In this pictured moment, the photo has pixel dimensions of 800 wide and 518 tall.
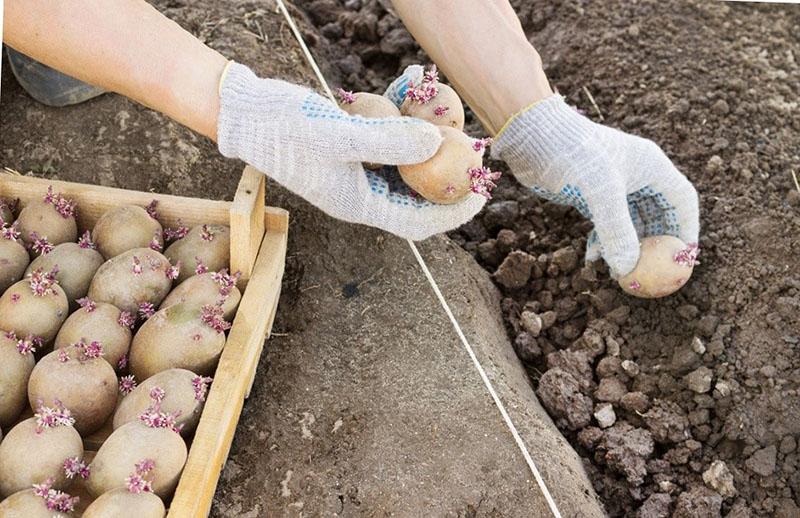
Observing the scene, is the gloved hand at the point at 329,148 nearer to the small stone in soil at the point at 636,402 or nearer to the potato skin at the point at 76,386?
the potato skin at the point at 76,386

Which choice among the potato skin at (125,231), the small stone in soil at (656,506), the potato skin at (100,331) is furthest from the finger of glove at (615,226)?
the potato skin at (100,331)

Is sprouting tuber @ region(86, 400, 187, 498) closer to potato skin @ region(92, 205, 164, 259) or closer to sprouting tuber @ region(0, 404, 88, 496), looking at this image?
sprouting tuber @ region(0, 404, 88, 496)

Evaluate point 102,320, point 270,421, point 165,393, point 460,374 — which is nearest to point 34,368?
point 102,320

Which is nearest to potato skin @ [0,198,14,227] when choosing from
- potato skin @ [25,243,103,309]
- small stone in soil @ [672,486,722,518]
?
potato skin @ [25,243,103,309]

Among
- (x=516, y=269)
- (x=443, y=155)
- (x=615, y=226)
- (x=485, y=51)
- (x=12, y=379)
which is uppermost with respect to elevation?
(x=443, y=155)

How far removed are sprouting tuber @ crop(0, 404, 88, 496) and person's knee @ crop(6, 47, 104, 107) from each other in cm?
123

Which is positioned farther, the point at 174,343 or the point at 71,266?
the point at 71,266

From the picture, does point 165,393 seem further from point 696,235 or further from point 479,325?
point 696,235

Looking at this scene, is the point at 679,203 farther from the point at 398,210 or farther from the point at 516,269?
the point at 398,210

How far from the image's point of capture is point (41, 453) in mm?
1519

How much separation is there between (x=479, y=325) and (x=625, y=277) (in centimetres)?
44

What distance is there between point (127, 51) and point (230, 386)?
756mm

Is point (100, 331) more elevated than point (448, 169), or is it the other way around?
point (448, 169)

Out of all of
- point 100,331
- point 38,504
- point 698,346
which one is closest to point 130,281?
point 100,331
